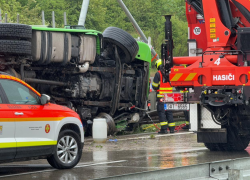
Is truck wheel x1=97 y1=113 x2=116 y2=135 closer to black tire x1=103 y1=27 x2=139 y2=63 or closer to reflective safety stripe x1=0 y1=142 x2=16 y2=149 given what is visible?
black tire x1=103 y1=27 x2=139 y2=63

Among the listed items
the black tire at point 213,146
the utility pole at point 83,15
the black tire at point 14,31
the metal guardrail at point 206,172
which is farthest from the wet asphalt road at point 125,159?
the utility pole at point 83,15

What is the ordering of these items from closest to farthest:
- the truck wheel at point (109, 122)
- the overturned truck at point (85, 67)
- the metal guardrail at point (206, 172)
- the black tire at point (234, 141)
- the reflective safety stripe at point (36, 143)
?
the metal guardrail at point (206, 172)
the reflective safety stripe at point (36, 143)
the black tire at point (234, 141)
the overturned truck at point (85, 67)
the truck wheel at point (109, 122)

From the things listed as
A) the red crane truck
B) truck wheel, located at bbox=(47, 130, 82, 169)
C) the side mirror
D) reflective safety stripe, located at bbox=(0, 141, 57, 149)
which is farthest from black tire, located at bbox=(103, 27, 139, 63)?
reflective safety stripe, located at bbox=(0, 141, 57, 149)

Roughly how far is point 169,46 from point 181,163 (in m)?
2.37

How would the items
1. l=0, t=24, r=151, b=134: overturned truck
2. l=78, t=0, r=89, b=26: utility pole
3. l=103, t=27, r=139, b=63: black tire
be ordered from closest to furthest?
l=0, t=24, r=151, b=134: overturned truck
l=103, t=27, r=139, b=63: black tire
l=78, t=0, r=89, b=26: utility pole

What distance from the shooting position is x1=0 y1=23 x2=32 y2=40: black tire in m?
12.4

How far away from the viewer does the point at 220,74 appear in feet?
34.6

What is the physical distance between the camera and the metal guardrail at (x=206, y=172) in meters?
5.24

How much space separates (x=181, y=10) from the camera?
193 ft

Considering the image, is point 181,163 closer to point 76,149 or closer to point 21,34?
point 76,149

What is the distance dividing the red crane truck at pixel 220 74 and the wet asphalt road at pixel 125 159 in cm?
52

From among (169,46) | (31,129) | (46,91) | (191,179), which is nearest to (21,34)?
(46,91)

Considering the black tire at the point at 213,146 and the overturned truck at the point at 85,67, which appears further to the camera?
the overturned truck at the point at 85,67

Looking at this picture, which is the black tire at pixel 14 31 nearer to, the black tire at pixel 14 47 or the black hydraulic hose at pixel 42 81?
the black tire at pixel 14 47
